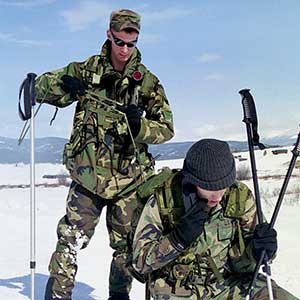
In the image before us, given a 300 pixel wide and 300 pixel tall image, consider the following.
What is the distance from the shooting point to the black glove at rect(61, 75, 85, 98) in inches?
176

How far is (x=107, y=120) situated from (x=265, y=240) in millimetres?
1589

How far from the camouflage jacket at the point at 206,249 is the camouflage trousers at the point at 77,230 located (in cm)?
95

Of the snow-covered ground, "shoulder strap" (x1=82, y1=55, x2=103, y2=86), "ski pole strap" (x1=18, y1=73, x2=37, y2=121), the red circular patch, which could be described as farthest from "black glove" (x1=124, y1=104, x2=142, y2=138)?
the snow-covered ground

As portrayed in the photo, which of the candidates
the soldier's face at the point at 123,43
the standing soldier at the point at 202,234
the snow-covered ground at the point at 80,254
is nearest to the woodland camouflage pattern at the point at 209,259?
the standing soldier at the point at 202,234

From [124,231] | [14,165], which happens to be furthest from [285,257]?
[14,165]

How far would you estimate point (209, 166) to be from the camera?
3.19 m

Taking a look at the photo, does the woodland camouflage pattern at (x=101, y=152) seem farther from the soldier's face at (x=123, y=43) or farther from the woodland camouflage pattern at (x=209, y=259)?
the woodland camouflage pattern at (x=209, y=259)

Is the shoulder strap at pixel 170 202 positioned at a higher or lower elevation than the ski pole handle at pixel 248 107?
lower

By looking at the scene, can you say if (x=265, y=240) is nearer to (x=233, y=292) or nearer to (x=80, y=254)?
(x=233, y=292)

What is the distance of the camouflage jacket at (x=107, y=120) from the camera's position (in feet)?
14.7

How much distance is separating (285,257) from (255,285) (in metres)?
3.26

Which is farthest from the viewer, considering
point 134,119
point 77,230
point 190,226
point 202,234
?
point 77,230

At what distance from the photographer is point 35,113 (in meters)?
4.64

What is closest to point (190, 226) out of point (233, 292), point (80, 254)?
point (233, 292)
